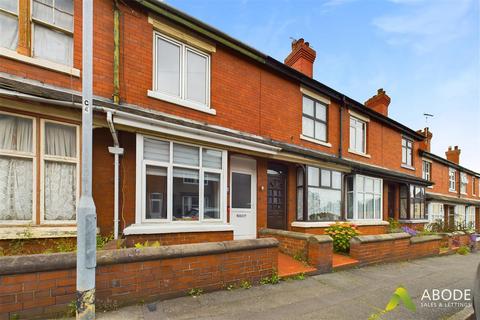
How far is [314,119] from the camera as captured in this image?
994 cm

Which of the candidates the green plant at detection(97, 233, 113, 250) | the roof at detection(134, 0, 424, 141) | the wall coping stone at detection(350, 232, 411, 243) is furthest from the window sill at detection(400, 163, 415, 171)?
the green plant at detection(97, 233, 113, 250)

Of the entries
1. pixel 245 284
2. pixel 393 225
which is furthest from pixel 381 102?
pixel 245 284

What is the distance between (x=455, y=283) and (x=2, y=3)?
35.5 ft

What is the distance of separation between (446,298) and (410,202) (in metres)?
10.1

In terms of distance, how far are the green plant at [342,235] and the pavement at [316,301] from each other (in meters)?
1.15

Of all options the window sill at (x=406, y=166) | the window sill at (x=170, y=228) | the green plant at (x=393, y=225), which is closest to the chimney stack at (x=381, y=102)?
the window sill at (x=406, y=166)

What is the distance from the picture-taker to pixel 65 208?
16.0 ft

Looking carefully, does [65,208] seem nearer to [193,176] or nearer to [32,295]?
[32,295]

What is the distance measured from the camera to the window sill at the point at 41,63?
4528 mm

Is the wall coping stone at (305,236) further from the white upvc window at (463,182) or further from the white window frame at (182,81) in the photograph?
the white upvc window at (463,182)

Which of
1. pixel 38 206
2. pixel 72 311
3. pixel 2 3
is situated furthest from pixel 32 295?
pixel 2 3

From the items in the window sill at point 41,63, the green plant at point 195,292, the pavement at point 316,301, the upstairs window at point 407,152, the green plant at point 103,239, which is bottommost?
the pavement at point 316,301

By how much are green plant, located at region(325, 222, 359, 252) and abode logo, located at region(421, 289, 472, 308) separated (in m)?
2.31

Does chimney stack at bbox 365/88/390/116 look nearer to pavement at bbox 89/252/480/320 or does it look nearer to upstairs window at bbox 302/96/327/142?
upstairs window at bbox 302/96/327/142
